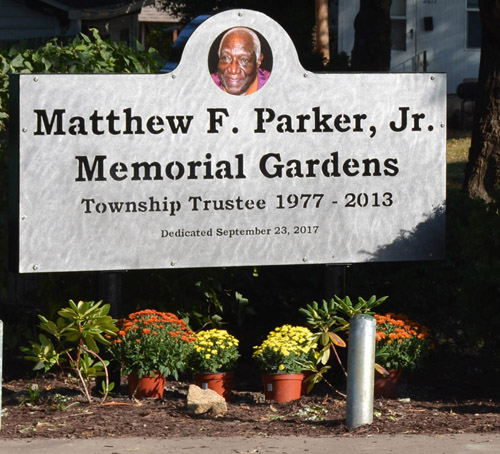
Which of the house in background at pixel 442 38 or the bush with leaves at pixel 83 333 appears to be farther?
the house in background at pixel 442 38

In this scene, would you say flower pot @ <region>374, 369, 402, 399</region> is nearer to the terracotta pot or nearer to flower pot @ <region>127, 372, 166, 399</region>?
the terracotta pot

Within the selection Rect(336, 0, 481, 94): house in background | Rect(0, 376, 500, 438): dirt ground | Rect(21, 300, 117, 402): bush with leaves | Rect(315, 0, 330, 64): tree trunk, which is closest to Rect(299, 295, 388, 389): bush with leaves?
Rect(0, 376, 500, 438): dirt ground

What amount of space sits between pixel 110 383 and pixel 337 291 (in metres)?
1.89

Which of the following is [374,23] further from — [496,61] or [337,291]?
[337,291]

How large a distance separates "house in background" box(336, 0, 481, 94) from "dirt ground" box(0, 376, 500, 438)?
2240 centimetres

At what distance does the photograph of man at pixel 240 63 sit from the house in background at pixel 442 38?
71.4ft

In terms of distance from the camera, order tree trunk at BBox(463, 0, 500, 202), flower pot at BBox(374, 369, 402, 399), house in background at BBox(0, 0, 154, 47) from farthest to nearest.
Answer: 1. house in background at BBox(0, 0, 154, 47)
2. tree trunk at BBox(463, 0, 500, 202)
3. flower pot at BBox(374, 369, 402, 399)

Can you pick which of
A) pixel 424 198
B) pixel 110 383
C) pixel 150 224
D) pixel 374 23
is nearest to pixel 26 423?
pixel 110 383

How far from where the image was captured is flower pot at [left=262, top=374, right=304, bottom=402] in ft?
24.6

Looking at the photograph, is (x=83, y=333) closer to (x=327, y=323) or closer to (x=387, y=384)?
(x=327, y=323)

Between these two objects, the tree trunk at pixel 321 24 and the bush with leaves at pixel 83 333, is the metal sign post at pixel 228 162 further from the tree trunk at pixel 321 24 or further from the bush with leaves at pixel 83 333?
the tree trunk at pixel 321 24

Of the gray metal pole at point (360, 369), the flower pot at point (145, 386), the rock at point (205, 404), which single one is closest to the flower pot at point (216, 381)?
the flower pot at point (145, 386)

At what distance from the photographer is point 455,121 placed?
89.2 feet

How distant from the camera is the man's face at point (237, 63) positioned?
7660mm
